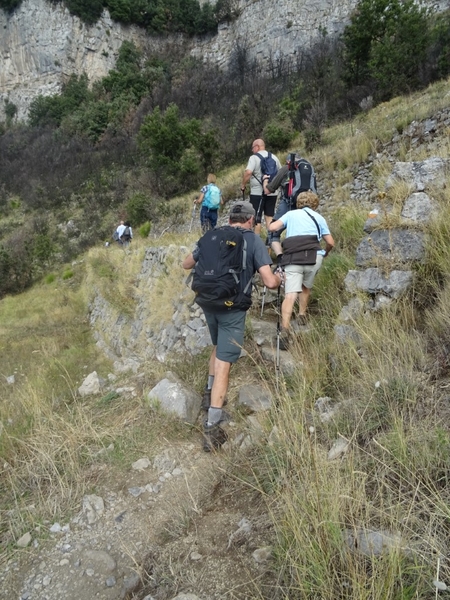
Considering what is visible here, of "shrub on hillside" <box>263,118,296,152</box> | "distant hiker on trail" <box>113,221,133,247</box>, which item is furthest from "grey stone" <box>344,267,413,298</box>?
"shrub on hillside" <box>263,118,296,152</box>

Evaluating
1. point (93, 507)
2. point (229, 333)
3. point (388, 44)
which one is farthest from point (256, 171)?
point (388, 44)

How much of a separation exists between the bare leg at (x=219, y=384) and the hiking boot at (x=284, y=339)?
89 centimetres

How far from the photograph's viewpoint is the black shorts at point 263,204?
6.11m

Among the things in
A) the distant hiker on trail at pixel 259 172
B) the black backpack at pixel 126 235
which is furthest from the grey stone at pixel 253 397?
the black backpack at pixel 126 235

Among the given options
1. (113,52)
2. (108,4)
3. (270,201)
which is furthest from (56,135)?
(270,201)

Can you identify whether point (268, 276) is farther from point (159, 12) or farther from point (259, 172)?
point (159, 12)

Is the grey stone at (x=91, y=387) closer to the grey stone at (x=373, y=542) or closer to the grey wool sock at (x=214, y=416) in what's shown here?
the grey wool sock at (x=214, y=416)

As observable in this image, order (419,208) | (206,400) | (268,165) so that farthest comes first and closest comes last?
(268,165) → (419,208) → (206,400)

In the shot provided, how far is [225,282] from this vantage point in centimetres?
288

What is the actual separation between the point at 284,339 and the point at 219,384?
1044 millimetres

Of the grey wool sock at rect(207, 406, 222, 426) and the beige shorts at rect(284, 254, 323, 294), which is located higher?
the beige shorts at rect(284, 254, 323, 294)

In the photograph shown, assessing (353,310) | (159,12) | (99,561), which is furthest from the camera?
(159,12)

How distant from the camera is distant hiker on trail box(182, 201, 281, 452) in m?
2.89

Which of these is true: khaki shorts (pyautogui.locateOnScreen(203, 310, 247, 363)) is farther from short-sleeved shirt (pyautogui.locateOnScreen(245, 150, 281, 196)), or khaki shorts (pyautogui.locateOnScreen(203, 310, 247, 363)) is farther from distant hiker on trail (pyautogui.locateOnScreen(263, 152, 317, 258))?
short-sleeved shirt (pyautogui.locateOnScreen(245, 150, 281, 196))
